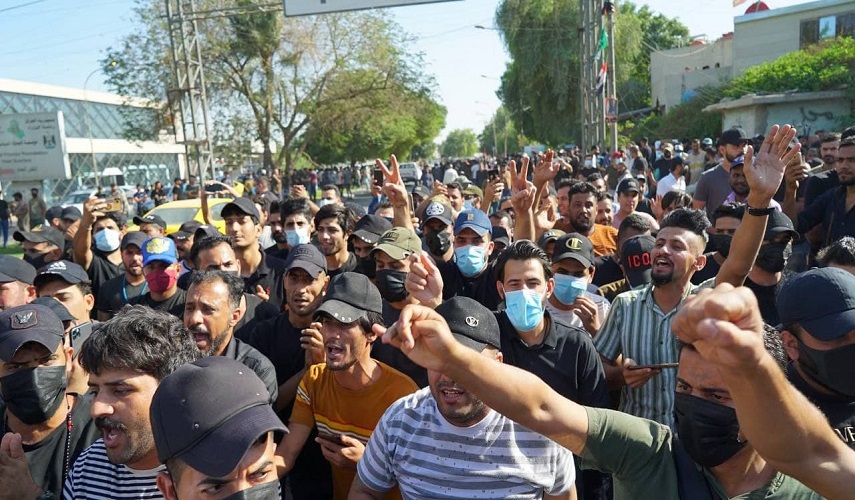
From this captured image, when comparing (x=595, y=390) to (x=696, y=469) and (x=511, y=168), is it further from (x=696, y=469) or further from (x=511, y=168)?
(x=511, y=168)

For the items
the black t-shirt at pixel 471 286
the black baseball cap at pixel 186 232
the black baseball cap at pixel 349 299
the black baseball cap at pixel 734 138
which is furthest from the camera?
the black baseball cap at pixel 734 138

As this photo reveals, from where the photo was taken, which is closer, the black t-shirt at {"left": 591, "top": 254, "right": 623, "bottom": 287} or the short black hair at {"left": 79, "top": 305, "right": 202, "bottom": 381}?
the short black hair at {"left": 79, "top": 305, "right": 202, "bottom": 381}

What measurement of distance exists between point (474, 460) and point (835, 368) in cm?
137

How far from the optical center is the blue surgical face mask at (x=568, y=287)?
403 cm

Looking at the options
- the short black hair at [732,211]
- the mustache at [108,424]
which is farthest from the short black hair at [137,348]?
the short black hair at [732,211]

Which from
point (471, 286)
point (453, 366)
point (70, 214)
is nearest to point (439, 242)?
point (471, 286)

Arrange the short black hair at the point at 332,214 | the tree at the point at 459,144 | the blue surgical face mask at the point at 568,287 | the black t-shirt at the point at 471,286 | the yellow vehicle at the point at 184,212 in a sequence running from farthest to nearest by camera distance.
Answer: the tree at the point at 459,144
the yellow vehicle at the point at 184,212
the short black hair at the point at 332,214
the black t-shirt at the point at 471,286
the blue surgical face mask at the point at 568,287

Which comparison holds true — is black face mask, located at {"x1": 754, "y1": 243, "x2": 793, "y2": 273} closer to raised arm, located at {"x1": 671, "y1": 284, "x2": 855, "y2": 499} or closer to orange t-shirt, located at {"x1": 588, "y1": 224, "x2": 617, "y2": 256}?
orange t-shirt, located at {"x1": 588, "y1": 224, "x2": 617, "y2": 256}

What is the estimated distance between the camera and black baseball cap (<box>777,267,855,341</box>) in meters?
2.36

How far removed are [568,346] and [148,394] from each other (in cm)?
191

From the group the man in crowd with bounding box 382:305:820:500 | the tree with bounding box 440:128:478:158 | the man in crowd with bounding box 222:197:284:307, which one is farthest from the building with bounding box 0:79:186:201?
the tree with bounding box 440:128:478:158

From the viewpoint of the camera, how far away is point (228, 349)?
329cm

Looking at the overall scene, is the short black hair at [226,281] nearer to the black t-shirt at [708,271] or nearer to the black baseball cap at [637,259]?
the black baseball cap at [637,259]

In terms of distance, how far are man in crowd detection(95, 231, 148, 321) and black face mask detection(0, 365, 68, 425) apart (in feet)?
8.00
